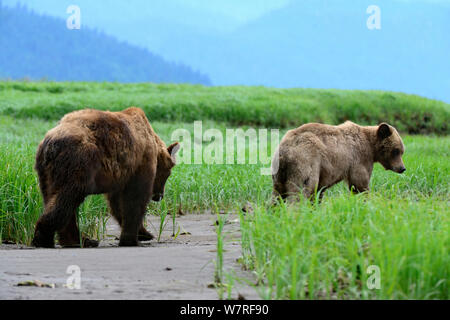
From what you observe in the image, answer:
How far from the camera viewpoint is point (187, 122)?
24297 mm

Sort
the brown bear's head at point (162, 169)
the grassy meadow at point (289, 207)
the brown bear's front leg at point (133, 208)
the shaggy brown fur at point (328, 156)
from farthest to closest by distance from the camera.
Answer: the brown bear's head at point (162, 169) < the shaggy brown fur at point (328, 156) < the brown bear's front leg at point (133, 208) < the grassy meadow at point (289, 207)

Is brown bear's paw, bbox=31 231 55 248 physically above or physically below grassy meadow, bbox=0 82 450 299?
below

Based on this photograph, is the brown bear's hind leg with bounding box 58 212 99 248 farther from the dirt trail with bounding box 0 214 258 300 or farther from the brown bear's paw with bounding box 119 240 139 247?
the dirt trail with bounding box 0 214 258 300

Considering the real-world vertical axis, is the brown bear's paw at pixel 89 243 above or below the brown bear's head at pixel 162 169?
below

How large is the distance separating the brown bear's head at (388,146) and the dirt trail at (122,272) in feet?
9.99

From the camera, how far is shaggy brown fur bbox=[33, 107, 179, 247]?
6051 millimetres

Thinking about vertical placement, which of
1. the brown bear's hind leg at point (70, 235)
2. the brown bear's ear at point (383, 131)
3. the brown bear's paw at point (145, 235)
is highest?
the brown bear's ear at point (383, 131)

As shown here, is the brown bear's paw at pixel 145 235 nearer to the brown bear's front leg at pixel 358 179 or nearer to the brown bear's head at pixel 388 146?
the brown bear's front leg at pixel 358 179

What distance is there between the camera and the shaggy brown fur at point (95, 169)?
19.9 feet

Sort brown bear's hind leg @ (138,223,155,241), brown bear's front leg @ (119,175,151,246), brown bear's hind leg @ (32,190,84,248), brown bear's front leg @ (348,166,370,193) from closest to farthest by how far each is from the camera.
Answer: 1. brown bear's hind leg @ (32,190,84,248)
2. brown bear's front leg @ (119,175,151,246)
3. brown bear's hind leg @ (138,223,155,241)
4. brown bear's front leg @ (348,166,370,193)

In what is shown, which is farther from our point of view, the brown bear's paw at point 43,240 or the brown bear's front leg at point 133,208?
the brown bear's front leg at point 133,208

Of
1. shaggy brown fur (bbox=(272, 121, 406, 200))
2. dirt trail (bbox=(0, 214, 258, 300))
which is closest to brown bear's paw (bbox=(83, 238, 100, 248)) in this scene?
dirt trail (bbox=(0, 214, 258, 300))

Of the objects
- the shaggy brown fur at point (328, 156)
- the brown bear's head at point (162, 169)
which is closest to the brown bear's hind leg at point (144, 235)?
the brown bear's head at point (162, 169)
